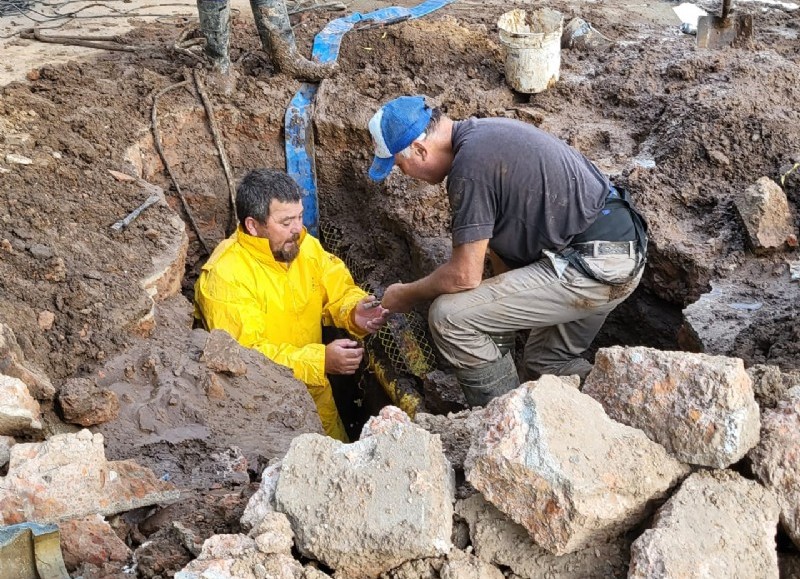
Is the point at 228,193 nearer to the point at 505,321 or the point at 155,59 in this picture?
the point at 155,59

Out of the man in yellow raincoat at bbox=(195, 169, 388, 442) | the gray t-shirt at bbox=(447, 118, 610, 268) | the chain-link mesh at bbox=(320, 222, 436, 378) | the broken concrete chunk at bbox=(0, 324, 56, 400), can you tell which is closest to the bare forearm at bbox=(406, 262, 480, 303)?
the gray t-shirt at bbox=(447, 118, 610, 268)

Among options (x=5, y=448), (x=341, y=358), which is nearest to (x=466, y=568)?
(x=5, y=448)

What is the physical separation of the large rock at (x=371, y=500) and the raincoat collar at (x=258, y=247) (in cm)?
247

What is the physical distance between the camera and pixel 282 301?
5176 mm

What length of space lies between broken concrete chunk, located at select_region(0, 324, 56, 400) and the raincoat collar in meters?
1.51

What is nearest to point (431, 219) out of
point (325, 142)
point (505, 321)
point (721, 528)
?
point (325, 142)

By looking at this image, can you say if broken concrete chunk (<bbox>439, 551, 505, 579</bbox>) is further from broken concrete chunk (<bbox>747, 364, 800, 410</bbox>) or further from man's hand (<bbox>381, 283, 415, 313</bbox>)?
man's hand (<bbox>381, 283, 415, 313</bbox>)

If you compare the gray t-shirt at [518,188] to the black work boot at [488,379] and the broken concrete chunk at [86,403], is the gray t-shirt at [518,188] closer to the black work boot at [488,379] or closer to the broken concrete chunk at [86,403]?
the black work boot at [488,379]

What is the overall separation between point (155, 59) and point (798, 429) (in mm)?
5772

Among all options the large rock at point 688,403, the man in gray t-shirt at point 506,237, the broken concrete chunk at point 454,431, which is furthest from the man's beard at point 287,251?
the large rock at point 688,403

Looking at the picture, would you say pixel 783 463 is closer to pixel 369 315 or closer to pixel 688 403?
pixel 688 403

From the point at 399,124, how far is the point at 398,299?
39.4 inches

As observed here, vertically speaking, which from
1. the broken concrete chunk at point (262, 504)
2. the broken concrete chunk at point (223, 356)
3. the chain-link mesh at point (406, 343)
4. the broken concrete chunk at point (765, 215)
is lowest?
the chain-link mesh at point (406, 343)

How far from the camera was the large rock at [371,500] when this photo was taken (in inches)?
97.4
